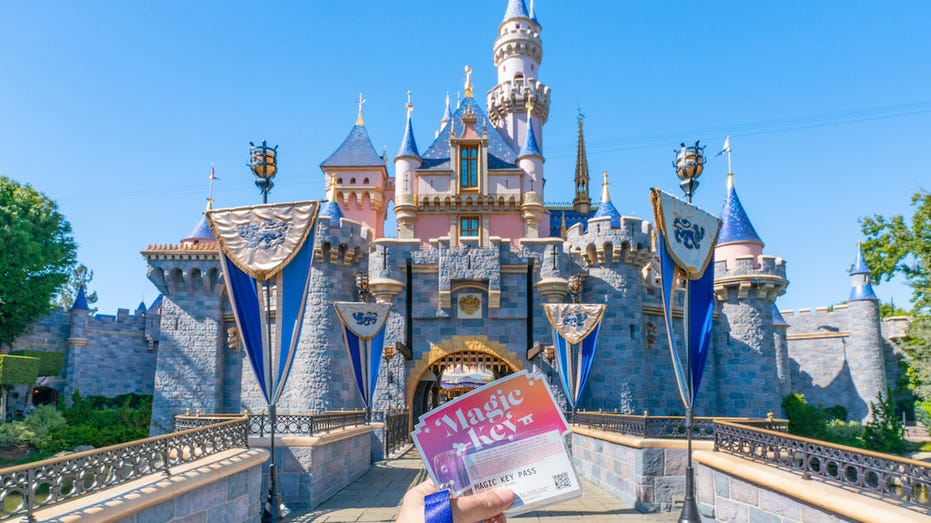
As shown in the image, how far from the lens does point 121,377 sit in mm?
28922

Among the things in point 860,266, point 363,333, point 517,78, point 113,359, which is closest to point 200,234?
point 113,359

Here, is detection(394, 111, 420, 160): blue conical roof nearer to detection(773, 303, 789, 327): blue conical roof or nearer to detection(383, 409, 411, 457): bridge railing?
detection(383, 409, 411, 457): bridge railing

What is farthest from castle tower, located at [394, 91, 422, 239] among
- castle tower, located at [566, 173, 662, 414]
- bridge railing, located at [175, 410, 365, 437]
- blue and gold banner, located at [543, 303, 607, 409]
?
bridge railing, located at [175, 410, 365, 437]

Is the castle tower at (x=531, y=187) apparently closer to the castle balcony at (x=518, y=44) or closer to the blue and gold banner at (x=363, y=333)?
the castle balcony at (x=518, y=44)

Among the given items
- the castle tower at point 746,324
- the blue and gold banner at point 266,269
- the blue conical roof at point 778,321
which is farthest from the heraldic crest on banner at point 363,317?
the blue conical roof at point 778,321

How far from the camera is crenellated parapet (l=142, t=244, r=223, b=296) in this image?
81.3ft

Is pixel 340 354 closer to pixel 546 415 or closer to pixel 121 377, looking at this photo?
pixel 121 377

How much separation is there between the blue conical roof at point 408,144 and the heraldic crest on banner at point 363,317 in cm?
1140

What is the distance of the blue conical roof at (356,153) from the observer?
31516 millimetres

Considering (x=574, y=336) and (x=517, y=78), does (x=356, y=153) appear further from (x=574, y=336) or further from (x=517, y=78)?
(x=574, y=336)

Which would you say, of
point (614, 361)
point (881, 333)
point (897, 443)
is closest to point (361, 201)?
point (614, 361)

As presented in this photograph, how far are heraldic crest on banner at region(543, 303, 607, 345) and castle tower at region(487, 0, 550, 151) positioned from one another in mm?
18749

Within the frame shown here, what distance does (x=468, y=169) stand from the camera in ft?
85.6

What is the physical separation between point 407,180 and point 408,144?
1730mm
